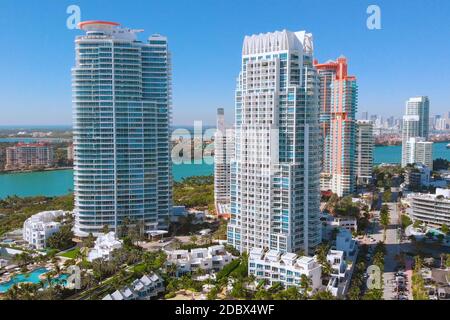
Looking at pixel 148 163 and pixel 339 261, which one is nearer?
pixel 339 261

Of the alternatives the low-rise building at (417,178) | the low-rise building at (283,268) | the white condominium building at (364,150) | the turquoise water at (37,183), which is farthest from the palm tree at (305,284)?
the turquoise water at (37,183)

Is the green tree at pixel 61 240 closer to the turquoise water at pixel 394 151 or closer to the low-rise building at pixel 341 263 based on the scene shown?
the low-rise building at pixel 341 263

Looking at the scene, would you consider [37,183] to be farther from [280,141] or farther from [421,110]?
[421,110]

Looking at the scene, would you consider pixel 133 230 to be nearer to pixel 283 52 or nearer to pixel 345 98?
pixel 283 52

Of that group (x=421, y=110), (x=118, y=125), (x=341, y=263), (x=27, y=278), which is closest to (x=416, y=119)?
(x=421, y=110)

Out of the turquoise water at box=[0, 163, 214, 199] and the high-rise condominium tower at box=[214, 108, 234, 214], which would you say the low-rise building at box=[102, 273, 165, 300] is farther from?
the turquoise water at box=[0, 163, 214, 199]
